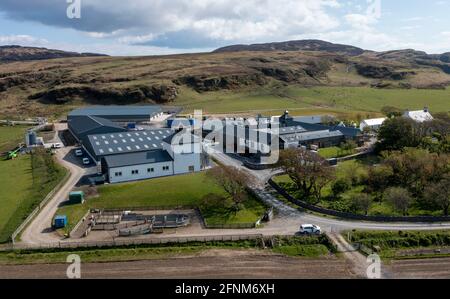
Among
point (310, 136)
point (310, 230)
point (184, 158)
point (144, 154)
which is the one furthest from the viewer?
point (310, 136)

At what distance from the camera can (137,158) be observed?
5109 cm

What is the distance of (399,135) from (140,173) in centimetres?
3752

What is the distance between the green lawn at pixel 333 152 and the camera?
61.7 m

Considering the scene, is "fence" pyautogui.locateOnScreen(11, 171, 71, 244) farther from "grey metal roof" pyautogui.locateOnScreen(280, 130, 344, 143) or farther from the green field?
the green field

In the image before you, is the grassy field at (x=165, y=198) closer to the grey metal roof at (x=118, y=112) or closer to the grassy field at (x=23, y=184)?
the grassy field at (x=23, y=184)

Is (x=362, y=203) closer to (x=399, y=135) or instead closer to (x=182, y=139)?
(x=182, y=139)

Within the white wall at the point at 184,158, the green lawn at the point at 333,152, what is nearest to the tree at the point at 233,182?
the white wall at the point at 184,158

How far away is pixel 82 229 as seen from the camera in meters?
36.9

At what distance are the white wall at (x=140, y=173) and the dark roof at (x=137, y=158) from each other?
1.48ft

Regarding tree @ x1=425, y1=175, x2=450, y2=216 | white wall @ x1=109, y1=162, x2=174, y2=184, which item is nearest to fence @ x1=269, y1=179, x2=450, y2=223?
tree @ x1=425, y1=175, x2=450, y2=216

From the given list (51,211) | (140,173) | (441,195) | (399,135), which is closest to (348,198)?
(441,195)

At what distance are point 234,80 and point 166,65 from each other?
33.2 m

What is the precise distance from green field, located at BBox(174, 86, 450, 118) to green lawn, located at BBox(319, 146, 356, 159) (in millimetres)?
31593
